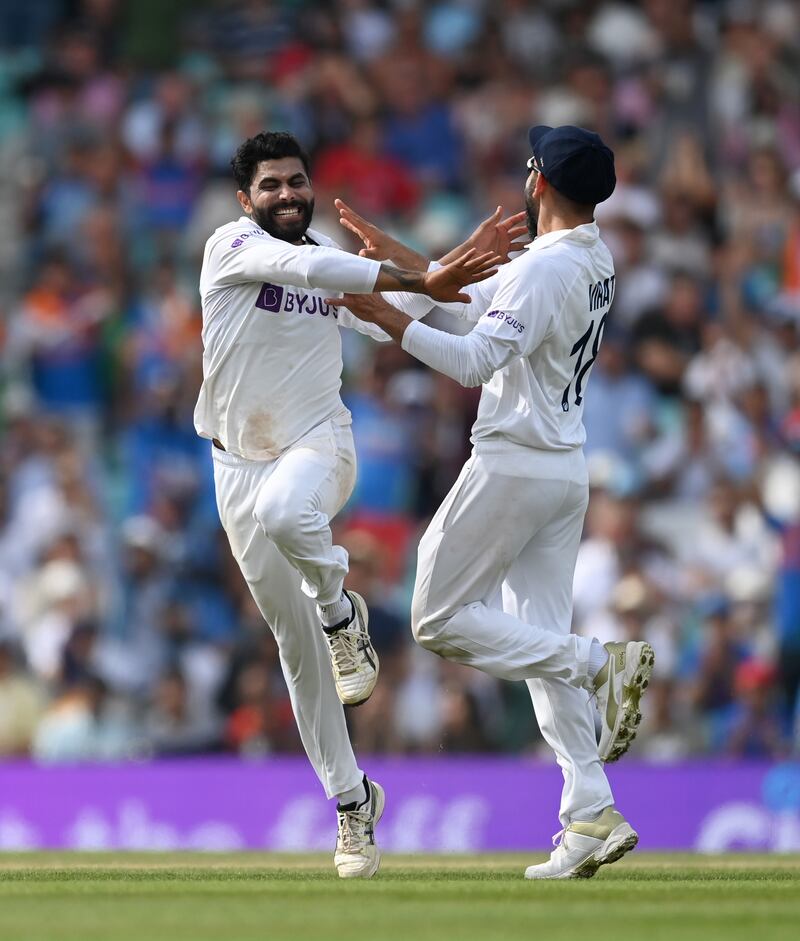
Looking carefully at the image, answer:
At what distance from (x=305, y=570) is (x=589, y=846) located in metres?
1.40

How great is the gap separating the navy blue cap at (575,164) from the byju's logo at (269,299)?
1049 millimetres

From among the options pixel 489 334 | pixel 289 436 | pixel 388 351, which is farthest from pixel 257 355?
pixel 388 351

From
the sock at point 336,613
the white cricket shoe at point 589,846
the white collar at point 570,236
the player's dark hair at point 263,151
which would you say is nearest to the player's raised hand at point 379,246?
the player's dark hair at point 263,151

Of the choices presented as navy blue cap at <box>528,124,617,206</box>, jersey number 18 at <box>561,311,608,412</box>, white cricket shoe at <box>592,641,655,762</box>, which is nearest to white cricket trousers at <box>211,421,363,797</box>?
jersey number 18 at <box>561,311,608,412</box>

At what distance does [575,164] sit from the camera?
6941 millimetres

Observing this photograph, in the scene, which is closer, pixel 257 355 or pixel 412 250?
pixel 257 355

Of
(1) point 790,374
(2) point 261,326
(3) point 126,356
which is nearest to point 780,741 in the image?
(1) point 790,374

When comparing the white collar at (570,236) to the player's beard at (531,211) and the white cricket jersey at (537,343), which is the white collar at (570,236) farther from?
the player's beard at (531,211)

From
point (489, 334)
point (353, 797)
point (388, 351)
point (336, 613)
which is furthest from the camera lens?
point (388, 351)

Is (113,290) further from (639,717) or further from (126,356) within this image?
(639,717)

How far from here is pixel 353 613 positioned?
23.4 feet

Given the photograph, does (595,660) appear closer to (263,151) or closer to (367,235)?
(367,235)

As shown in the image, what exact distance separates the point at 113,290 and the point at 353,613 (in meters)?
6.96

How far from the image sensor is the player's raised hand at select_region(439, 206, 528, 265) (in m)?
7.35
